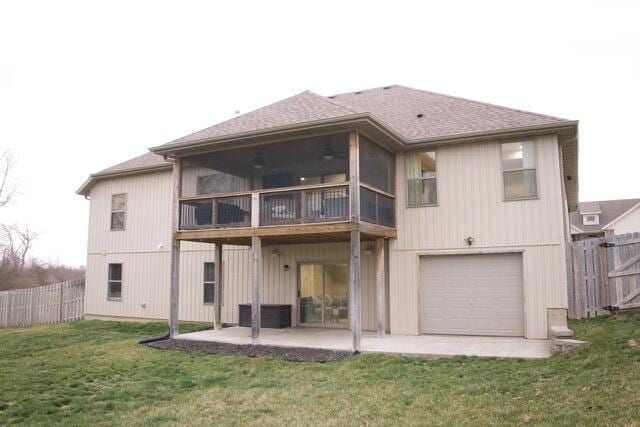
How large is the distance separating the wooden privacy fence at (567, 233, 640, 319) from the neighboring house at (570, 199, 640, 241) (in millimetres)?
30596

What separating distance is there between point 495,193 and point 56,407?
9827 millimetres

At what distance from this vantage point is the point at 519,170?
12008mm

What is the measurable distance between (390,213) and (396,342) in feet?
10.7

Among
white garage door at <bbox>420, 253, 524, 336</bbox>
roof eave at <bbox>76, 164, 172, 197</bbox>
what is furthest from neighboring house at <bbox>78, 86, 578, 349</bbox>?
roof eave at <bbox>76, 164, 172, 197</bbox>

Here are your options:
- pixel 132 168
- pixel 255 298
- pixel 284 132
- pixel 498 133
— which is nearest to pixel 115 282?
pixel 132 168

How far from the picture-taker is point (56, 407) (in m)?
6.79

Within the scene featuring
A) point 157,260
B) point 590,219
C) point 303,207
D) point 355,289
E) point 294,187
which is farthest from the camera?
point 590,219

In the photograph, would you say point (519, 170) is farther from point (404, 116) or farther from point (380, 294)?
point (380, 294)

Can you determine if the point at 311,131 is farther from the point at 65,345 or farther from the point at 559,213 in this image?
the point at 65,345

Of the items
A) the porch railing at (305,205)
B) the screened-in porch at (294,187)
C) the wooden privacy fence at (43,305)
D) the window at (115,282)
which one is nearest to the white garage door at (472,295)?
the screened-in porch at (294,187)

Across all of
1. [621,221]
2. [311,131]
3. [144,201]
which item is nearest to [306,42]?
[144,201]

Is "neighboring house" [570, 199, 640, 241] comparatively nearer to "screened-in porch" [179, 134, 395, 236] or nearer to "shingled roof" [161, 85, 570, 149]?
"shingled roof" [161, 85, 570, 149]

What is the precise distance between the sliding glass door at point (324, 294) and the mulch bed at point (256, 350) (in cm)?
331

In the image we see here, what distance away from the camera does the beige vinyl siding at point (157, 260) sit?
14.7 meters
